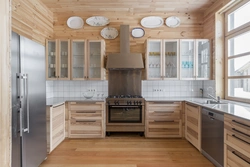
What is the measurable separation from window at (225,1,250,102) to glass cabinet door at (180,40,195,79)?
26.9 inches

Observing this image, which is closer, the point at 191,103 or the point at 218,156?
the point at 218,156

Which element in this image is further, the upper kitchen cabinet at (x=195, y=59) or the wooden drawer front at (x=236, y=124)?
the upper kitchen cabinet at (x=195, y=59)

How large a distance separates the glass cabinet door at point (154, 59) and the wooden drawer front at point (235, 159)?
2.06 meters

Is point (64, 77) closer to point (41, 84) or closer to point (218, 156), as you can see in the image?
point (41, 84)

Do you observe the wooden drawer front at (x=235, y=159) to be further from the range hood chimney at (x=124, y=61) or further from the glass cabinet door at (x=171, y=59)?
the range hood chimney at (x=124, y=61)

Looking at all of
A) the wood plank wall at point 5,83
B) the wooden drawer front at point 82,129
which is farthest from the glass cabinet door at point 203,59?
the wood plank wall at point 5,83

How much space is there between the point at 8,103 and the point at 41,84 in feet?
5.31

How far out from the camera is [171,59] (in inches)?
146

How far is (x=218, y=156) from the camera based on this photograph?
221 centimetres

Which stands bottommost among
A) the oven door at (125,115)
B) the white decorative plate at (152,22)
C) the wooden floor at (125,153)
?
the wooden floor at (125,153)

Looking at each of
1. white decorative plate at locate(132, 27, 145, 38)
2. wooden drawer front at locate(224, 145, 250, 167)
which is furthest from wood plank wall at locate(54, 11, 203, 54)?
wooden drawer front at locate(224, 145, 250, 167)

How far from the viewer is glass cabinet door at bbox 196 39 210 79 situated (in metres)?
3.60

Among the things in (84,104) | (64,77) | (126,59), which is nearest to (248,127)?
(126,59)

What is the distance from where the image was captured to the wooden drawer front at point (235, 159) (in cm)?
168
